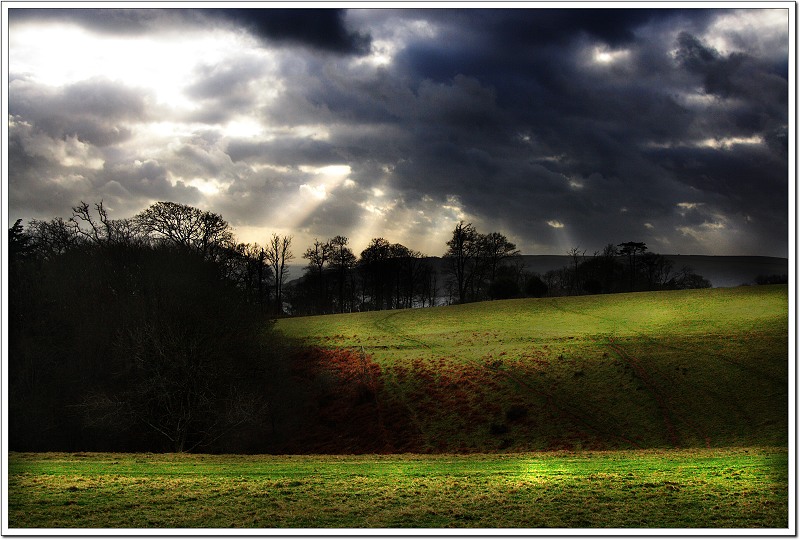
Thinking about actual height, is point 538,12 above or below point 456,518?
above

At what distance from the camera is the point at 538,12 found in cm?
1484

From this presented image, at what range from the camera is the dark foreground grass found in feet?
36.3

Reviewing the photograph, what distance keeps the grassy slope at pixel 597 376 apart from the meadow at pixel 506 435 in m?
0.14

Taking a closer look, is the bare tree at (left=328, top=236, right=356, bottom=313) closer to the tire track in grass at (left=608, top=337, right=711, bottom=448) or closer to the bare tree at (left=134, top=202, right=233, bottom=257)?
the bare tree at (left=134, top=202, right=233, bottom=257)

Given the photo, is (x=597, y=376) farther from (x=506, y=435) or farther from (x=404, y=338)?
(x=404, y=338)

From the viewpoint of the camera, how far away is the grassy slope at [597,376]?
29.9 metres

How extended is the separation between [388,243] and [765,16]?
5549 centimetres

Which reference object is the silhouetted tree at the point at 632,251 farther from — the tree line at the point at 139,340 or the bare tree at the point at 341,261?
the tree line at the point at 139,340

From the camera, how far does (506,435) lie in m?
31.7

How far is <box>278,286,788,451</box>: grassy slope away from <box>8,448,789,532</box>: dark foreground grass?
48.3 feet

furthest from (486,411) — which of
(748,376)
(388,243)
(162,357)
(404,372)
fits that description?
(388,243)

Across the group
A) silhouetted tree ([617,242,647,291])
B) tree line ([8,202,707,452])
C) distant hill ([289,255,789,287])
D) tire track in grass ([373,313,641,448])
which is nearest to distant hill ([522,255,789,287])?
distant hill ([289,255,789,287])

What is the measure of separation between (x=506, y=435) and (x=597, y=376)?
8153 millimetres

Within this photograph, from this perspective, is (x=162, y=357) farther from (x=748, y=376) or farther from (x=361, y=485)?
(x=748, y=376)
